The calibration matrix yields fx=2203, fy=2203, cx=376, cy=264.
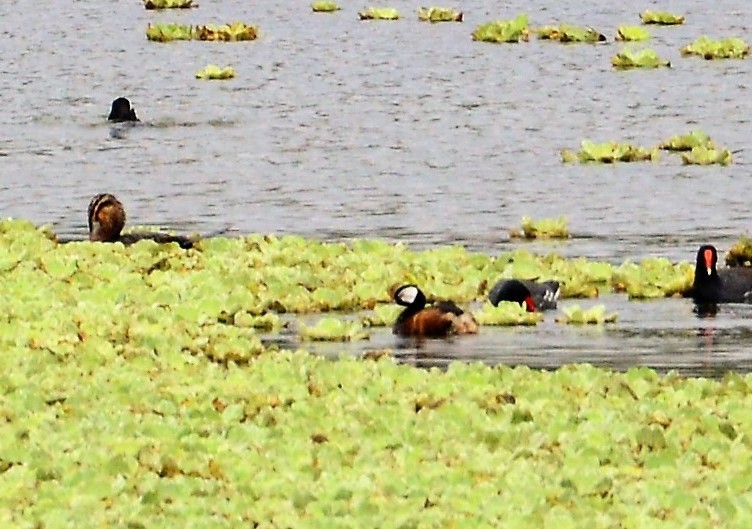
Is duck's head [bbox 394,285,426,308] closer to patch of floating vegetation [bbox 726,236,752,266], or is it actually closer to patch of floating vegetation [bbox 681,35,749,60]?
patch of floating vegetation [bbox 726,236,752,266]

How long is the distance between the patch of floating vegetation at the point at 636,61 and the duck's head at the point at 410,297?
3091 cm

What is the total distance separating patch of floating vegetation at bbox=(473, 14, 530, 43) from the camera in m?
58.8

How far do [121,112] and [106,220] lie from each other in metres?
16.6

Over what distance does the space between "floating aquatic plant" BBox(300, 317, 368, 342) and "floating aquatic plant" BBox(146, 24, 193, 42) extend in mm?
41023

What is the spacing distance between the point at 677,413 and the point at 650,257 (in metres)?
9.99

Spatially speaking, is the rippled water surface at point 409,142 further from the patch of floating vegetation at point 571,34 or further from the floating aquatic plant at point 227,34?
the floating aquatic plant at point 227,34

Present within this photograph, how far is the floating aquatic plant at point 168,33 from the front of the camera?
60375 mm

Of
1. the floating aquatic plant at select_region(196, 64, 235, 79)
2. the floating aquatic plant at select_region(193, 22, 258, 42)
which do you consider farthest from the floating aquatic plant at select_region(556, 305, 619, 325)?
the floating aquatic plant at select_region(193, 22, 258, 42)

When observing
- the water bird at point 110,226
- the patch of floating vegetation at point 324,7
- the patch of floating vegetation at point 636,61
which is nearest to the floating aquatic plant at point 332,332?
the water bird at point 110,226

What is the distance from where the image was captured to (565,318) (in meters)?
21.1

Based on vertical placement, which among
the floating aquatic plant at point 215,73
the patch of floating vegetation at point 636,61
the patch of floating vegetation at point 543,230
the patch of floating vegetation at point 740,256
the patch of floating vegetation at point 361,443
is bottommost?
the floating aquatic plant at point 215,73

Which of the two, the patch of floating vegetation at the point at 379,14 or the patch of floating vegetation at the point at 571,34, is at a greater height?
the patch of floating vegetation at the point at 571,34

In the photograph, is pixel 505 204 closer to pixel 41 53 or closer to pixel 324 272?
pixel 324 272

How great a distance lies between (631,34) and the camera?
2263 inches
